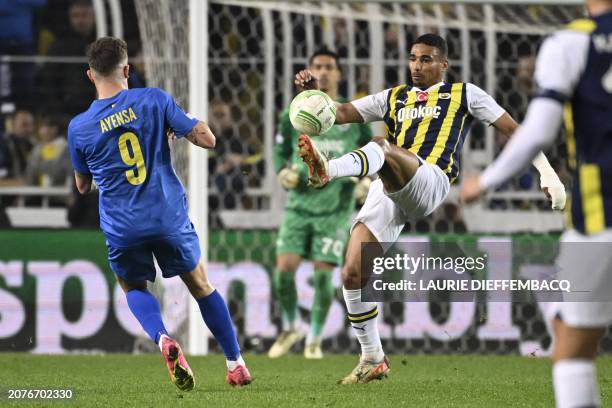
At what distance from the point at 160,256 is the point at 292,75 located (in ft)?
14.8

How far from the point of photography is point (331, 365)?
334 inches

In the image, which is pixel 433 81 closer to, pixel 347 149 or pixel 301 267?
pixel 347 149

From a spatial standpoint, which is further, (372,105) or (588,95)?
(372,105)

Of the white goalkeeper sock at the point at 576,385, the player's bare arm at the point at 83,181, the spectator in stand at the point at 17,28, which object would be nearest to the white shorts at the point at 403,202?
the player's bare arm at the point at 83,181

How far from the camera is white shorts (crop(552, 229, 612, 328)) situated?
12.3ft

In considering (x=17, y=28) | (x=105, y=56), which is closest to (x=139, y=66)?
(x=17, y=28)

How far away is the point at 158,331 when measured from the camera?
20.1 feet

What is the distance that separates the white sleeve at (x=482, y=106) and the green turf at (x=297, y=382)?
5.01 ft

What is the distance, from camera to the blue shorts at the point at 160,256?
6.15 meters

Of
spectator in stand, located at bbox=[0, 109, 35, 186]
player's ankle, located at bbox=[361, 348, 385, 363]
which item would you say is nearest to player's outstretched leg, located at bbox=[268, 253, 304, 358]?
player's ankle, located at bbox=[361, 348, 385, 363]

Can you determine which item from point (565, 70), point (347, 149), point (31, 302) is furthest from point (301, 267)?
point (565, 70)

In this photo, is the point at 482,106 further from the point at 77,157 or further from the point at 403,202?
the point at 77,157

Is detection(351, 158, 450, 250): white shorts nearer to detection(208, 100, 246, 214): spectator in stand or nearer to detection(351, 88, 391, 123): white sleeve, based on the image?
detection(351, 88, 391, 123): white sleeve

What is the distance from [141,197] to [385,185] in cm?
129
